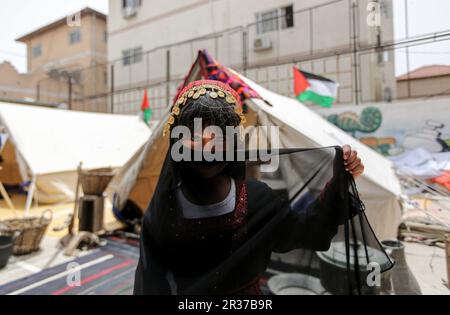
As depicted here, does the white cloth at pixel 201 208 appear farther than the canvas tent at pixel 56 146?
No

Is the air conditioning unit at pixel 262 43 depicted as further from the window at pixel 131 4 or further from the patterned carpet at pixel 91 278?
the window at pixel 131 4

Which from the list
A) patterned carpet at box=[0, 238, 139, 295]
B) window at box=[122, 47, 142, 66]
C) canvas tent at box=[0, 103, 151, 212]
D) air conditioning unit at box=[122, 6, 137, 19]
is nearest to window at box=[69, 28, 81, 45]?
air conditioning unit at box=[122, 6, 137, 19]

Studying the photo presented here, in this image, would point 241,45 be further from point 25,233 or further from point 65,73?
point 65,73

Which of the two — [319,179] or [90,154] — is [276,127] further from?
[90,154]

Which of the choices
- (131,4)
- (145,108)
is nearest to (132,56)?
(131,4)

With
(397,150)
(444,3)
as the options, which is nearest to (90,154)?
(444,3)

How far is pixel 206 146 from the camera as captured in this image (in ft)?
2.46

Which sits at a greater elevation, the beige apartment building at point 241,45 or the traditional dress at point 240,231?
the beige apartment building at point 241,45

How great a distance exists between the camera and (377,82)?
561 centimetres

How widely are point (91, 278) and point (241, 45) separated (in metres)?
6.92

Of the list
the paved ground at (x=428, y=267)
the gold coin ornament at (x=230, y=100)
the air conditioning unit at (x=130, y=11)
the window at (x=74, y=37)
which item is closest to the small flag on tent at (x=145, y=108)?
the air conditioning unit at (x=130, y=11)

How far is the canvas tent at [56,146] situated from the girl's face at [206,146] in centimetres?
469

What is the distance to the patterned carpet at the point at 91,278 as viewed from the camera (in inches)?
79.0

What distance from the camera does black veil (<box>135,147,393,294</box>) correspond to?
866 mm
